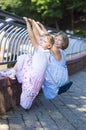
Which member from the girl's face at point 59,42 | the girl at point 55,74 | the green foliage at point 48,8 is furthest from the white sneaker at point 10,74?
the green foliage at point 48,8

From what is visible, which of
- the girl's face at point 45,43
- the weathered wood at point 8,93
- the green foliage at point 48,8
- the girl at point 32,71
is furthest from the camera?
the green foliage at point 48,8

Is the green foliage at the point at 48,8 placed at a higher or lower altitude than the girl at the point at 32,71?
higher

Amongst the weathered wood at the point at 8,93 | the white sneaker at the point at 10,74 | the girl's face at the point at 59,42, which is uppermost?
the girl's face at the point at 59,42

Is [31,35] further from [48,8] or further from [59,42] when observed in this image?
[48,8]

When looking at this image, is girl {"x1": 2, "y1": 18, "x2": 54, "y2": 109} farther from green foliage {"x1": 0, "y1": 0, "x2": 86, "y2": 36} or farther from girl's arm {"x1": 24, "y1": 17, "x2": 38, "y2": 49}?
green foliage {"x1": 0, "y1": 0, "x2": 86, "y2": 36}

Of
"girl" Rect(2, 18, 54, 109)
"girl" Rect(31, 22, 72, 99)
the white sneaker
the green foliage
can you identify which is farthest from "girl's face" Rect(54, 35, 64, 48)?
the green foliage

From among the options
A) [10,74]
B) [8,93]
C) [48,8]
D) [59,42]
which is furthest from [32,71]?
[48,8]

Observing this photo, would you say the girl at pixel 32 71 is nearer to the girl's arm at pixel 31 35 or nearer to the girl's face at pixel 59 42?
the girl's arm at pixel 31 35

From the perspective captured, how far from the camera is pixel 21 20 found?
7.78 meters

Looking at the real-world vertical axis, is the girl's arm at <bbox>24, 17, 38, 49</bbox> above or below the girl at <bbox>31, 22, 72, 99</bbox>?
above

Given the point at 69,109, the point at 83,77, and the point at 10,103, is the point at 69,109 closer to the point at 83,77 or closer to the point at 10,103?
the point at 10,103

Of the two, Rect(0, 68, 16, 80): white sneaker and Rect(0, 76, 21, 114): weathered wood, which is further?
Rect(0, 68, 16, 80): white sneaker

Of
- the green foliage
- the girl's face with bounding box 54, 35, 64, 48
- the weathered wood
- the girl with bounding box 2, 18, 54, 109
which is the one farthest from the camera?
the green foliage

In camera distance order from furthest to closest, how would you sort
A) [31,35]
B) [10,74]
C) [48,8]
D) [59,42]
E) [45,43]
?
[48,8], [59,42], [31,35], [45,43], [10,74]
